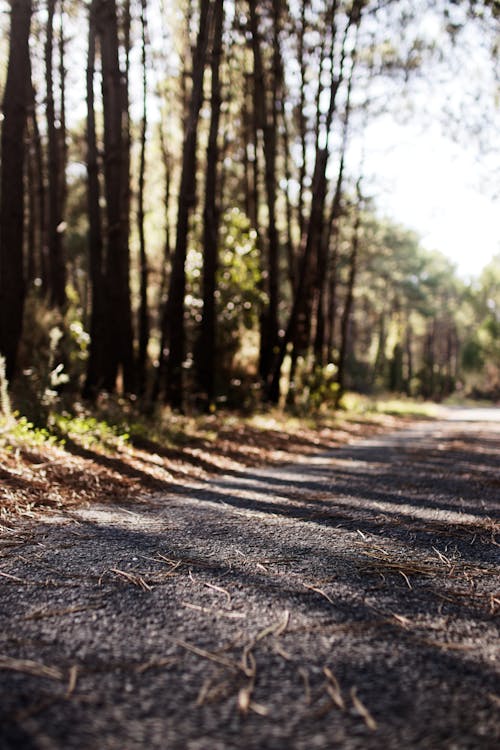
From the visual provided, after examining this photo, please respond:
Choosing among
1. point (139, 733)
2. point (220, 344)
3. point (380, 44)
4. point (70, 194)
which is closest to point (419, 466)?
point (139, 733)

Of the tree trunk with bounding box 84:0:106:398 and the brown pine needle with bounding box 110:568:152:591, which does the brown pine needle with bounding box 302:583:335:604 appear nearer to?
the brown pine needle with bounding box 110:568:152:591

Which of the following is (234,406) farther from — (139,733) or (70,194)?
(70,194)

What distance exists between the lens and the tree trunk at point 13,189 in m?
8.59

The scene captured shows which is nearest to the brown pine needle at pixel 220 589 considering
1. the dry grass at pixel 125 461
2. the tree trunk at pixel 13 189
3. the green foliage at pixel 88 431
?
the dry grass at pixel 125 461

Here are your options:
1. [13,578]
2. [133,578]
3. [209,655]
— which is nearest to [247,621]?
[209,655]

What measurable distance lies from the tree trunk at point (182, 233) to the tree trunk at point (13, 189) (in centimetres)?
336

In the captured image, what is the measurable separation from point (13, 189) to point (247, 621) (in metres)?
7.61

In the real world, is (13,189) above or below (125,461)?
above

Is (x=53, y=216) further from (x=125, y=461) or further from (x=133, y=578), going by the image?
(x=133, y=578)

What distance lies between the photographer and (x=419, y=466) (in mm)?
7871

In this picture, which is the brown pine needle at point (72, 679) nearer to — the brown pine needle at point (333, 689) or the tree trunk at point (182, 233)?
the brown pine needle at point (333, 689)

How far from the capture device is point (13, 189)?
866 centimetres

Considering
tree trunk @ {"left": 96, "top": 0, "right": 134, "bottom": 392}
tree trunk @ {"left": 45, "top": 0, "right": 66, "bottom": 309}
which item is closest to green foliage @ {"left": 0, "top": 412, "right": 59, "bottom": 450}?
tree trunk @ {"left": 96, "top": 0, "right": 134, "bottom": 392}

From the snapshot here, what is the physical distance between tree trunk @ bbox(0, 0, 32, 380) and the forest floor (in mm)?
3830
